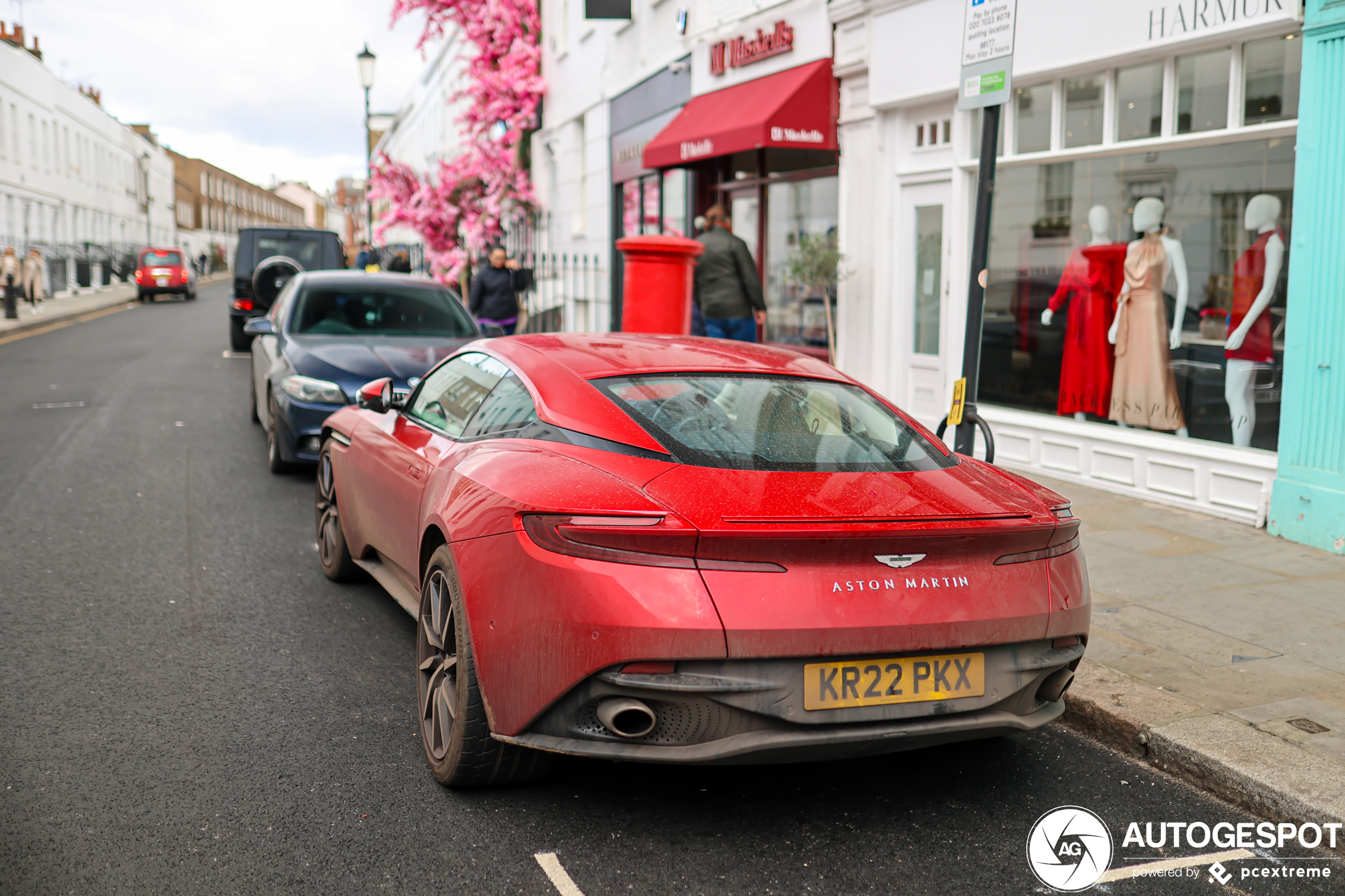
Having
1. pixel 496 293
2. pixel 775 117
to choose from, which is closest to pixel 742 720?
pixel 775 117

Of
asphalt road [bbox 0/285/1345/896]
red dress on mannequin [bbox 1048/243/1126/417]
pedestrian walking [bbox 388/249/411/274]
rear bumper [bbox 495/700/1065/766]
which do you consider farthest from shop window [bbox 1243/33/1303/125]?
pedestrian walking [bbox 388/249/411/274]

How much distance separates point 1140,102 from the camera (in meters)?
8.10

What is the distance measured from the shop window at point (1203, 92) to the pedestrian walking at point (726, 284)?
4.55m

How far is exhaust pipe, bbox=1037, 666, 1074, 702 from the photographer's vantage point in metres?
3.46

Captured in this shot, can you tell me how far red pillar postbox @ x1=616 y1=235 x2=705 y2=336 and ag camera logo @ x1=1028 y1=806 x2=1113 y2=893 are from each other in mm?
7165

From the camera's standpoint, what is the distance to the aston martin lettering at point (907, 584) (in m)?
3.11

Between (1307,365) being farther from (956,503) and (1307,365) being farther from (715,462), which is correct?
(715,462)

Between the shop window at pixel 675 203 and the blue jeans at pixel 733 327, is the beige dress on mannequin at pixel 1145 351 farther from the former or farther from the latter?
the shop window at pixel 675 203

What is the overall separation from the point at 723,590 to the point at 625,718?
0.43 meters

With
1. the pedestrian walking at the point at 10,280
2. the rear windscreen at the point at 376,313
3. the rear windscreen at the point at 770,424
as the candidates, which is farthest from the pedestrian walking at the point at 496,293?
the pedestrian walking at the point at 10,280

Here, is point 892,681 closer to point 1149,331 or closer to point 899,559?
point 899,559

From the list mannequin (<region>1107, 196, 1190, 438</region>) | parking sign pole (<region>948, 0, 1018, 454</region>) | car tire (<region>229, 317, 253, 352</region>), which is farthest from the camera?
car tire (<region>229, 317, 253, 352</region>)

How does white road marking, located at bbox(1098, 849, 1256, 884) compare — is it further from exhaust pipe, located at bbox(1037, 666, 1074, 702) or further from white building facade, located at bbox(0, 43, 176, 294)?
white building facade, located at bbox(0, 43, 176, 294)

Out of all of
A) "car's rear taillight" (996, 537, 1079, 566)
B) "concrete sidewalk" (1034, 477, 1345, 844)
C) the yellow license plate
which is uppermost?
"car's rear taillight" (996, 537, 1079, 566)
